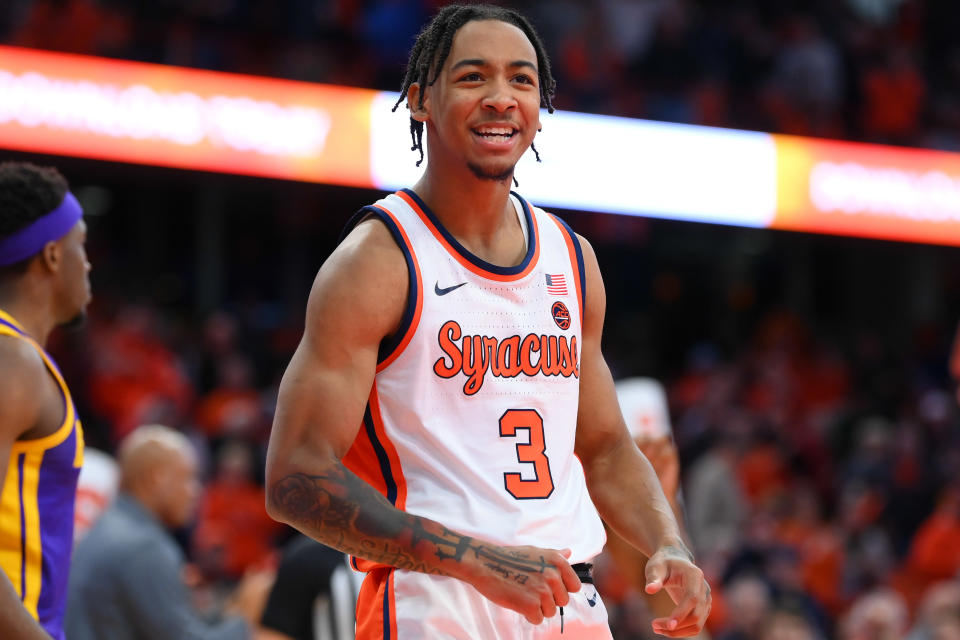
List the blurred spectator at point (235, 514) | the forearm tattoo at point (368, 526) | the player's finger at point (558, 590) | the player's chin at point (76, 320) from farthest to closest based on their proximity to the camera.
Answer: the blurred spectator at point (235, 514) < the player's chin at point (76, 320) < the forearm tattoo at point (368, 526) < the player's finger at point (558, 590)

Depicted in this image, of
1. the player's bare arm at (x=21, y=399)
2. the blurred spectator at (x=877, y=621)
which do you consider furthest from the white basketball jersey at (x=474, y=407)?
the blurred spectator at (x=877, y=621)

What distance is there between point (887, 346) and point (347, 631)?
13151 mm

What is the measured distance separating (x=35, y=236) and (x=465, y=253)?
125 cm

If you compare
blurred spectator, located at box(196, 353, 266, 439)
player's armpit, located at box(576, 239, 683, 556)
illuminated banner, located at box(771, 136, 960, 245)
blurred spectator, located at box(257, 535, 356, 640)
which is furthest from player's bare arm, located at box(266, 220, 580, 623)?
illuminated banner, located at box(771, 136, 960, 245)

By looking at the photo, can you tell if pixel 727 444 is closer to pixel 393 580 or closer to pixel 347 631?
pixel 347 631

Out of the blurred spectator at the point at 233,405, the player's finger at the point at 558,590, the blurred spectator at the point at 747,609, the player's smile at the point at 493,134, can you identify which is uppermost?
the player's smile at the point at 493,134

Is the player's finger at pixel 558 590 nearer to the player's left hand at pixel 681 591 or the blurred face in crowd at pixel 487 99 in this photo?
the player's left hand at pixel 681 591

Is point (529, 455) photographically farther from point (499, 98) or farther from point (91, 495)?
point (91, 495)

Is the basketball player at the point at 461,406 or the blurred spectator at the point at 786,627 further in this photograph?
the blurred spectator at the point at 786,627

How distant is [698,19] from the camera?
14367 millimetres

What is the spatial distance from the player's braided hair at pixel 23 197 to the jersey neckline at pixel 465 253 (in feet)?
3.50

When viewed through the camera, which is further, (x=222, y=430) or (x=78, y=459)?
(x=222, y=430)

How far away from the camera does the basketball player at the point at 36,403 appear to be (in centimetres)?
309

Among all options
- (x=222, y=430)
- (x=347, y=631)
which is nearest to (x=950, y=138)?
(x=222, y=430)
